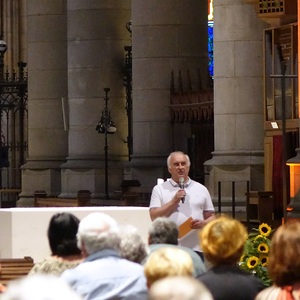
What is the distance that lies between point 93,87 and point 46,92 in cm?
223

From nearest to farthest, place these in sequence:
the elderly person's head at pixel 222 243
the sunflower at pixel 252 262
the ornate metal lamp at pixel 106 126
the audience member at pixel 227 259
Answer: the audience member at pixel 227 259
the elderly person's head at pixel 222 243
the sunflower at pixel 252 262
the ornate metal lamp at pixel 106 126

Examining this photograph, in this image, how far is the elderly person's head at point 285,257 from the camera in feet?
21.9

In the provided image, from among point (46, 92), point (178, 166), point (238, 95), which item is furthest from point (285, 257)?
point (46, 92)

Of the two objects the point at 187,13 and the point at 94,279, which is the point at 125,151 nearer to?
the point at 187,13

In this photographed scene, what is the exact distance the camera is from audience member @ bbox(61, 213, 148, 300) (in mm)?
7621

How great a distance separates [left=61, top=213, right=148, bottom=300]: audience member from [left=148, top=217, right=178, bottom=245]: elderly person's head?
98 centimetres

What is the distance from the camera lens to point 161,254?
6664mm

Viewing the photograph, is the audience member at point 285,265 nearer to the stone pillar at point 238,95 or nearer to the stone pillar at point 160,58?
the stone pillar at point 238,95

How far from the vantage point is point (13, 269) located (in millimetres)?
10742

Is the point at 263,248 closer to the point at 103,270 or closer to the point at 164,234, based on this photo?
the point at 164,234

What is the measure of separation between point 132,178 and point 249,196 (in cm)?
657

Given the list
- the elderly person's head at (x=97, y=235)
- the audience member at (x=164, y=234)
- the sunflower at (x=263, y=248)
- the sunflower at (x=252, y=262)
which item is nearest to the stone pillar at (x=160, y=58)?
the sunflower at (x=263, y=248)

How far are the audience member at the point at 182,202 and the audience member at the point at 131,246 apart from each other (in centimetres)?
399

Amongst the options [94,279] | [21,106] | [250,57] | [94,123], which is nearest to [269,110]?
[250,57]
